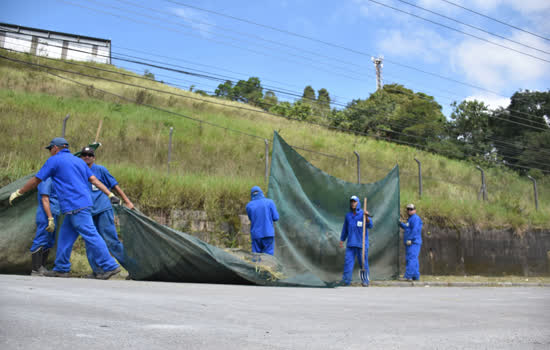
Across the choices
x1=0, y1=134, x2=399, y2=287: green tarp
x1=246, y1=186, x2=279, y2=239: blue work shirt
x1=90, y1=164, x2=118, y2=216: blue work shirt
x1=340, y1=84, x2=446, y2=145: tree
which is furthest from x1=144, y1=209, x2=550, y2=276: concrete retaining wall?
x1=340, y1=84, x2=446, y2=145: tree

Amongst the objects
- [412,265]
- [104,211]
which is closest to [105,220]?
[104,211]

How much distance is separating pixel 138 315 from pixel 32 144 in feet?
38.9

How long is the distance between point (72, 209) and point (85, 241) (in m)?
0.41

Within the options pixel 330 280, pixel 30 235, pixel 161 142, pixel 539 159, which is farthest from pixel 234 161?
pixel 539 159

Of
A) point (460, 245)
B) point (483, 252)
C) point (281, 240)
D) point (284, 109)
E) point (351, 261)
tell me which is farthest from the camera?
point (284, 109)

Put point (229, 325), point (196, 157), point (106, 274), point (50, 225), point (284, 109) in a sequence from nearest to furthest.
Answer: point (229, 325) → point (106, 274) → point (50, 225) → point (196, 157) → point (284, 109)

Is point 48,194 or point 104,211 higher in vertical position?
point 48,194

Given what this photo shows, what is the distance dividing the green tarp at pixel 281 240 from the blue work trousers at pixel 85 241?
29cm

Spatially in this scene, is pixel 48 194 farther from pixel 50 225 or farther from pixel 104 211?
pixel 104 211

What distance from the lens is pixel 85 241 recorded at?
5500 millimetres

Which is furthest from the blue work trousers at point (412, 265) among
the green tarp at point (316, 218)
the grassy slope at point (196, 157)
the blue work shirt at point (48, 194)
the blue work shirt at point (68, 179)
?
the blue work shirt at point (48, 194)

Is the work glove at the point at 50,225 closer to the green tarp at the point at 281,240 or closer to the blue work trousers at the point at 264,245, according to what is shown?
the green tarp at the point at 281,240

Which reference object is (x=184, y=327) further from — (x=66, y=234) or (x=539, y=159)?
(x=539, y=159)

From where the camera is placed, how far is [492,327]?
296cm
